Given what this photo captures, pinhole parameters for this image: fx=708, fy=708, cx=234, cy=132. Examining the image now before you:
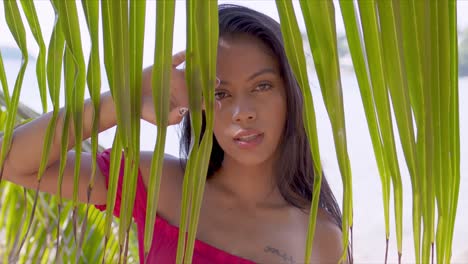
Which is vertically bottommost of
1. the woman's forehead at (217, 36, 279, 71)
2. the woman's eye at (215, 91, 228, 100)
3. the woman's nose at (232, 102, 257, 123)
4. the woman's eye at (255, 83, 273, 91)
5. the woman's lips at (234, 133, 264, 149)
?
the woman's lips at (234, 133, 264, 149)

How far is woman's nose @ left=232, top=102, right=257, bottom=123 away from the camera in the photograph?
816 millimetres

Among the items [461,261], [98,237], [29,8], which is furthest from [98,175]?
[461,261]

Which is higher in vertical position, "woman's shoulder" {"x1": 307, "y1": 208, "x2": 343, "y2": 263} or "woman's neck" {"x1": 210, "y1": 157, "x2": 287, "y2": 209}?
"woman's neck" {"x1": 210, "y1": 157, "x2": 287, "y2": 209}

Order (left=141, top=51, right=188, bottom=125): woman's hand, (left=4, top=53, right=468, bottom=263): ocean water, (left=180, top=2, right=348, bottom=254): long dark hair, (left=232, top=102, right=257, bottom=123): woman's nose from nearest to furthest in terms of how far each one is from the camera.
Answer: (left=141, top=51, right=188, bottom=125): woman's hand, (left=232, top=102, right=257, bottom=123): woman's nose, (left=180, top=2, right=348, bottom=254): long dark hair, (left=4, top=53, right=468, bottom=263): ocean water

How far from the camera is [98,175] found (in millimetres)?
919

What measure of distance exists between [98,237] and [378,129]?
1078 mm

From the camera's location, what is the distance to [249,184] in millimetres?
1042

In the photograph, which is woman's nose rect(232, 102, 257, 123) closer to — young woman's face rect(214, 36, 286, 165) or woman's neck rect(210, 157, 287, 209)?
young woman's face rect(214, 36, 286, 165)

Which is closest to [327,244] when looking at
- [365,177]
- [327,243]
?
[327,243]

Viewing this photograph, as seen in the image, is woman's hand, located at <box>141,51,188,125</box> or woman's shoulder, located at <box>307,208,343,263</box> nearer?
woman's hand, located at <box>141,51,188,125</box>

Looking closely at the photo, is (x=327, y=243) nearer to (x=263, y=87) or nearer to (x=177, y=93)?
(x=263, y=87)

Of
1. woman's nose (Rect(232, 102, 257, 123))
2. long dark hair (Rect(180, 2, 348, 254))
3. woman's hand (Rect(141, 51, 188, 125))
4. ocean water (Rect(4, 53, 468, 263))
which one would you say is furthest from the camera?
ocean water (Rect(4, 53, 468, 263))

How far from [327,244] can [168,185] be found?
9.4 inches

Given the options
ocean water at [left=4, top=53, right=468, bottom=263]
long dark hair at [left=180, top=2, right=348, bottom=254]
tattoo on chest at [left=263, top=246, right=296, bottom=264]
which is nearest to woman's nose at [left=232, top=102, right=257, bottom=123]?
long dark hair at [left=180, top=2, right=348, bottom=254]
